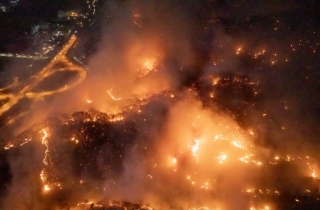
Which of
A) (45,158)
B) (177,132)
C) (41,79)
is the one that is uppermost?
(41,79)

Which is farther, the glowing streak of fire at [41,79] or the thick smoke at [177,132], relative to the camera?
the glowing streak of fire at [41,79]

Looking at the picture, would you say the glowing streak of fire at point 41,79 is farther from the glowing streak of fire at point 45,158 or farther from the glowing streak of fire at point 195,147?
the glowing streak of fire at point 195,147

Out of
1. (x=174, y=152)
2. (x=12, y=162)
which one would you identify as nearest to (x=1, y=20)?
(x=12, y=162)

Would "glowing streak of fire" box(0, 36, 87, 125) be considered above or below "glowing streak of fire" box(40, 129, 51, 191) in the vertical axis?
above

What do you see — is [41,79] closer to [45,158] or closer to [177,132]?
[45,158]

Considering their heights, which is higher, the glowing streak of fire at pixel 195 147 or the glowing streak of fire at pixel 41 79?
the glowing streak of fire at pixel 41 79

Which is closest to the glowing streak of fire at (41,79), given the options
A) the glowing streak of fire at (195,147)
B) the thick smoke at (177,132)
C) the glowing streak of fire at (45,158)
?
the thick smoke at (177,132)

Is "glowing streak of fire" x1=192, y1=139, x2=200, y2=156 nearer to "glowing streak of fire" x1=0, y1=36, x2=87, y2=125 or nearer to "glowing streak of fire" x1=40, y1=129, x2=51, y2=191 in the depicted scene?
"glowing streak of fire" x1=40, y1=129, x2=51, y2=191

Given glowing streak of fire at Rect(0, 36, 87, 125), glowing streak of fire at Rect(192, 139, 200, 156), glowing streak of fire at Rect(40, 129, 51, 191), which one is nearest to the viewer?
glowing streak of fire at Rect(40, 129, 51, 191)

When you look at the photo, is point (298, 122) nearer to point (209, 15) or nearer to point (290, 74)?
point (290, 74)

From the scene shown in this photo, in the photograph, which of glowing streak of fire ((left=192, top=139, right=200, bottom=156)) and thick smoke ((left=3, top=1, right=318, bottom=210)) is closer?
thick smoke ((left=3, top=1, right=318, bottom=210))

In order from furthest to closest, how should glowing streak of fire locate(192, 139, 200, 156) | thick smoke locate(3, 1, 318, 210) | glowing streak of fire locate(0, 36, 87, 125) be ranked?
1. glowing streak of fire locate(0, 36, 87, 125)
2. glowing streak of fire locate(192, 139, 200, 156)
3. thick smoke locate(3, 1, 318, 210)

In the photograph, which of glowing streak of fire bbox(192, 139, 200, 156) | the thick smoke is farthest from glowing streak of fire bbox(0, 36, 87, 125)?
glowing streak of fire bbox(192, 139, 200, 156)

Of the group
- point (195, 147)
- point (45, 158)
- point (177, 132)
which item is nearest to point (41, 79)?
point (45, 158)
